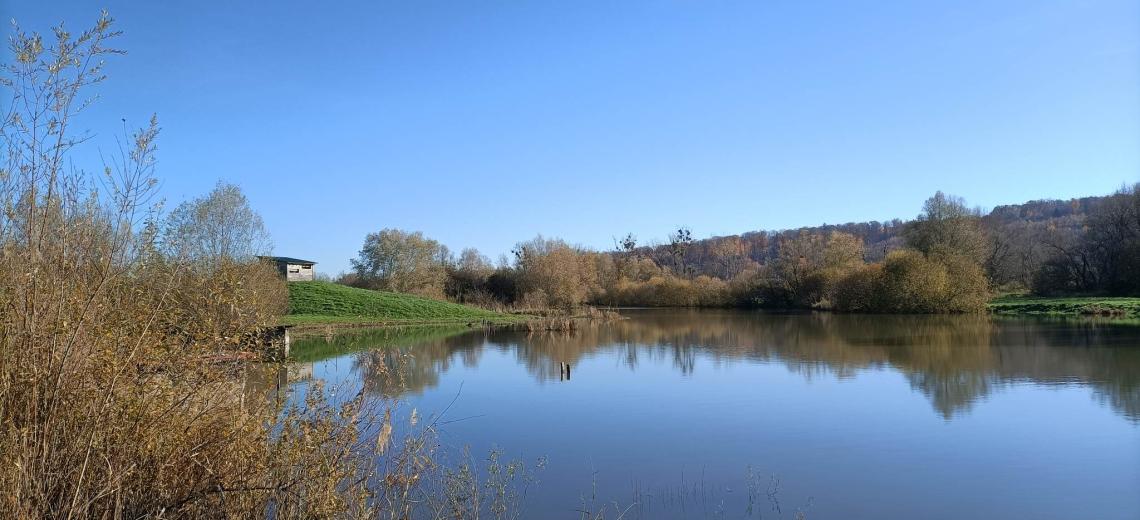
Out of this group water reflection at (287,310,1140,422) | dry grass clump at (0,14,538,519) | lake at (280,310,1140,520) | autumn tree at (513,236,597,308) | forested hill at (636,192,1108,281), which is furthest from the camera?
forested hill at (636,192,1108,281)

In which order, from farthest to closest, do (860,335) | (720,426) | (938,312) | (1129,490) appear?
(938,312) → (860,335) → (720,426) → (1129,490)

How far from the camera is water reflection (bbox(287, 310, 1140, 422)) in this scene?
12438mm

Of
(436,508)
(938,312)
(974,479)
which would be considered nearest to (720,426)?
(974,479)

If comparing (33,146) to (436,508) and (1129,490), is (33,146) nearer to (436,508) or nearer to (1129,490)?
(436,508)

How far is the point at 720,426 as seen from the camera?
9383mm

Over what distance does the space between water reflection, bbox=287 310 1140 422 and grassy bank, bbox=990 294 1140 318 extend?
4702mm

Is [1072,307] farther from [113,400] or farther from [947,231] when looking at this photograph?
[113,400]

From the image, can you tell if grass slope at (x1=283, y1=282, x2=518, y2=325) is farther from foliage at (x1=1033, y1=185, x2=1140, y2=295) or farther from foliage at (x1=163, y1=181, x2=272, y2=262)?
foliage at (x1=1033, y1=185, x2=1140, y2=295)

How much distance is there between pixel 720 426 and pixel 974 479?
3213mm

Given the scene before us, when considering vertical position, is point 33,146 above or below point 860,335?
above

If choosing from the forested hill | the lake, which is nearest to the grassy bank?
the lake

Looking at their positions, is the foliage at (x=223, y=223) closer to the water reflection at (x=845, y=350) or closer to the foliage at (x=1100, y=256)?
the water reflection at (x=845, y=350)

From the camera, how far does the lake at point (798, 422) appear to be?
630 centimetres

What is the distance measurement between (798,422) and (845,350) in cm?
972
